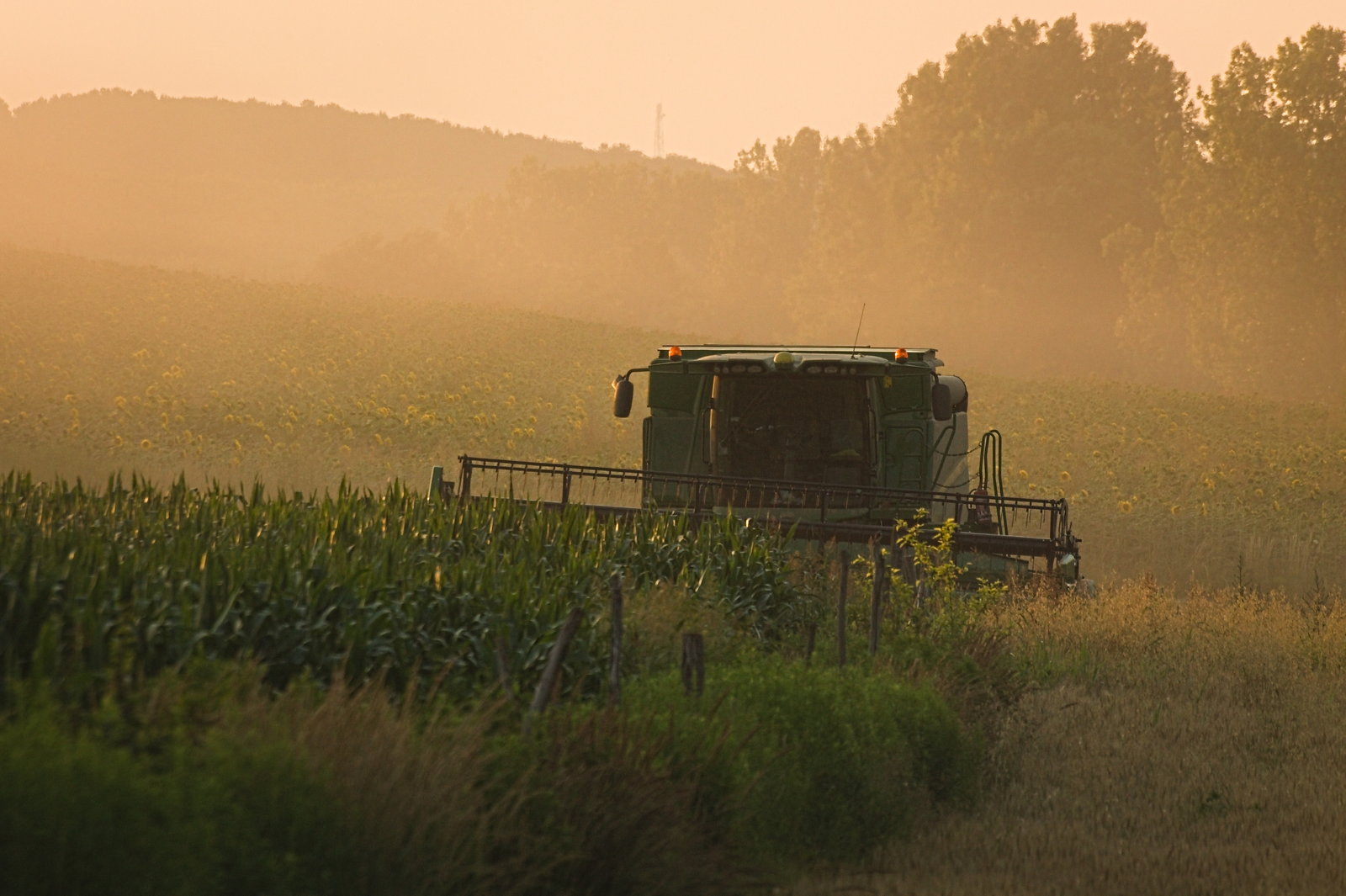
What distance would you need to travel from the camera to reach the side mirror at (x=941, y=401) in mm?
13344

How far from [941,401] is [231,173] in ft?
548

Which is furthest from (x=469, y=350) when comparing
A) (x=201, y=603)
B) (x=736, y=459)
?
(x=201, y=603)

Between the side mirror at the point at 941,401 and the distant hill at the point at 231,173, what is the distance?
289 feet

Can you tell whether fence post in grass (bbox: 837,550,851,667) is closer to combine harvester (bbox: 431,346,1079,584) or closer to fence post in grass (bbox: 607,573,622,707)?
fence post in grass (bbox: 607,573,622,707)

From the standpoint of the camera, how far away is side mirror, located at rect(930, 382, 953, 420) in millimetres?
13344

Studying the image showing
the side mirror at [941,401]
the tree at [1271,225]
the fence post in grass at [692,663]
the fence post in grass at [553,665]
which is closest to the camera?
the fence post in grass at [553,665]

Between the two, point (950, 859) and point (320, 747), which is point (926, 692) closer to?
point (950, 859)

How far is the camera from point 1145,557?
25.0m

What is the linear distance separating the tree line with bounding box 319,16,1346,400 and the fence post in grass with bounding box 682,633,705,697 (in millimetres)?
48124

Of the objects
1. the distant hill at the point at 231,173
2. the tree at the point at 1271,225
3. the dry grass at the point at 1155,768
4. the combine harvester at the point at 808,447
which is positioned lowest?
the dry grass at the point at 1155,768

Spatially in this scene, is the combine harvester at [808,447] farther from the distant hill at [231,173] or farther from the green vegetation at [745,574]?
the distant hill at [231,173]

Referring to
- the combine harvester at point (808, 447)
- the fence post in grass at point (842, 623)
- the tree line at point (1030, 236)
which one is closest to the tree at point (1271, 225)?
the tree line at point (1030, 236)

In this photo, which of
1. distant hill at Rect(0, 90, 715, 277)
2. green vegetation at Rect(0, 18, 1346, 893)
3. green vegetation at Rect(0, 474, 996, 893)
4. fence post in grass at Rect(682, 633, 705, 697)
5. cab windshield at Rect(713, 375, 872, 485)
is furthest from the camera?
distant hill at Rect(0, 90, 715, 277)

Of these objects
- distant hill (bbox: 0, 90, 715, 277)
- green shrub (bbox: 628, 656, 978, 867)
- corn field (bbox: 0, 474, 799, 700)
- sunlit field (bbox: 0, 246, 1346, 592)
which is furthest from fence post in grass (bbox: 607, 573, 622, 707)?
distant hill (bbox: 0, 90, 715, 277)
